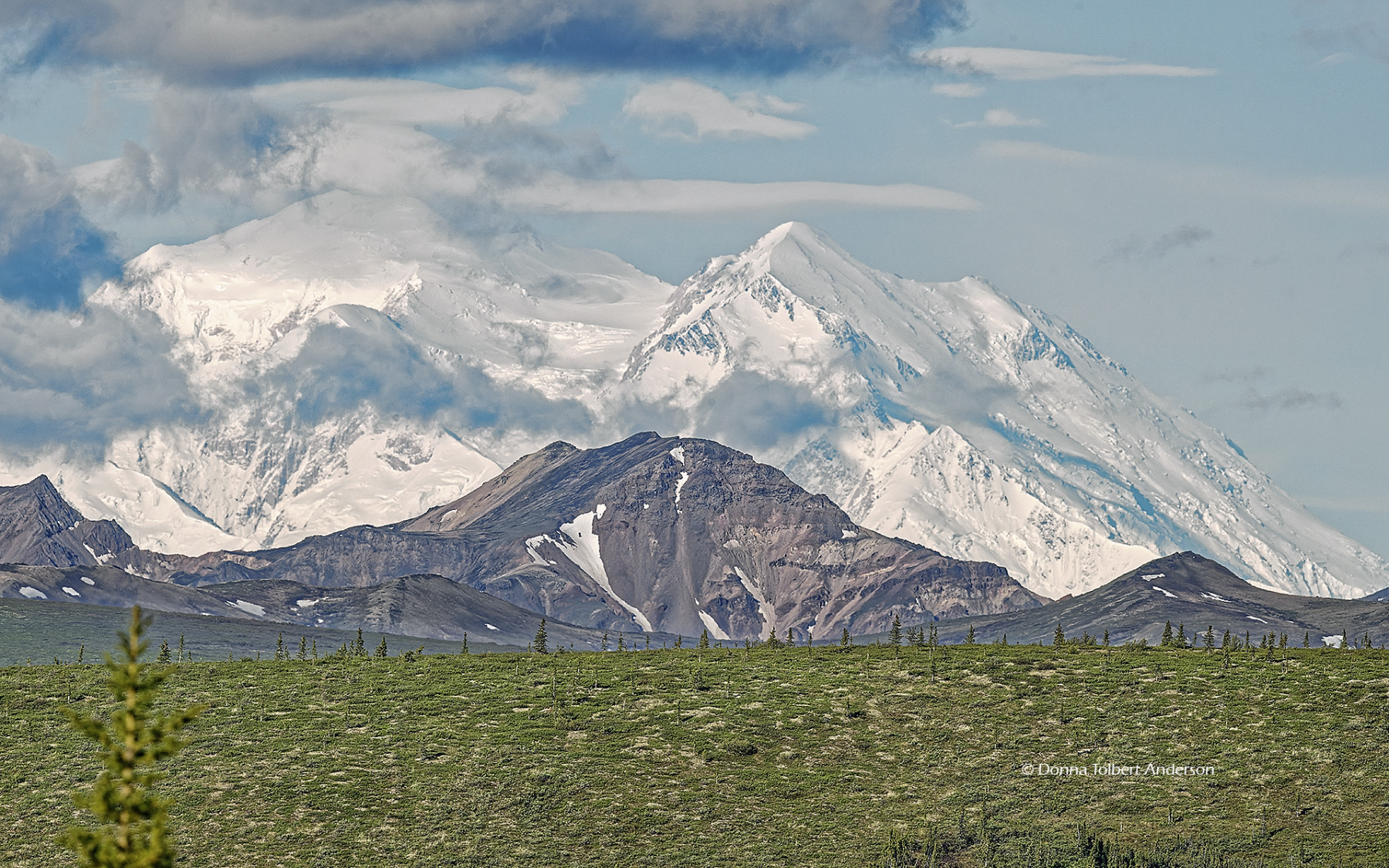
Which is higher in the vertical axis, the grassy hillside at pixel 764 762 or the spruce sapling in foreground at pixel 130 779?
the spruce sapling in foreground at pixel 130 779

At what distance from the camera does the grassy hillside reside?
10338cm

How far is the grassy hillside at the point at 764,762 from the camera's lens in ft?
339

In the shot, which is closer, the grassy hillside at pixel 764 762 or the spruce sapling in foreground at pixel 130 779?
the spruce sapling in foreground at pixel 130 779

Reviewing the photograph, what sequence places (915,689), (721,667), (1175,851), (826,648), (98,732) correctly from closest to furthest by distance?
1. (98,732)
2. (1175,851)
3. (915,689)
4. (721,667)
5. (826,648)

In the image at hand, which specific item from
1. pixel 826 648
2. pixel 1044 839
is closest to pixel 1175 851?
pixel 1044 839

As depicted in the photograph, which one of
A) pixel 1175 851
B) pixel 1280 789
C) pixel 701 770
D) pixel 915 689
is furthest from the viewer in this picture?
pixel 915 689

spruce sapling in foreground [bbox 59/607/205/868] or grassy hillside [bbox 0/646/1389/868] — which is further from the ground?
spruce sapling in foreground [bbox 59/607/205/868]

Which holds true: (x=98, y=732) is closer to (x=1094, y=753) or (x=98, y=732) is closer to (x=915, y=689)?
(x=1094, y=753)

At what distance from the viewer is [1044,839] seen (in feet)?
340

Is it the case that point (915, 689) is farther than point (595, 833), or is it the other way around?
point (915, 689)

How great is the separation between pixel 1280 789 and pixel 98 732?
3582 inches

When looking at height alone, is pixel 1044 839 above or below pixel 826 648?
below

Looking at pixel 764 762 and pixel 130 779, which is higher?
pixel 130 779

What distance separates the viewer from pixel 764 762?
4697 inches
